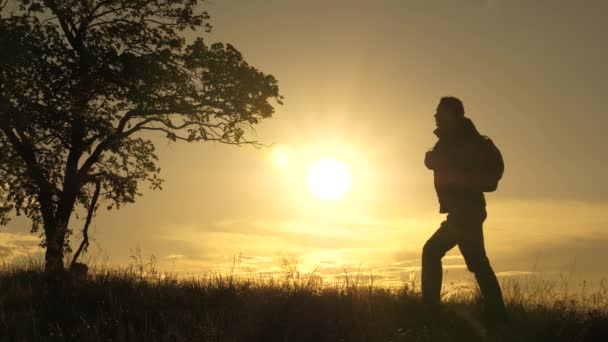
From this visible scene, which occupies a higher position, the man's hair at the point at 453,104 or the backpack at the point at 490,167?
the man's hair at the point at 453,104

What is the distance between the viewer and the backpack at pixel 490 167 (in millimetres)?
8406

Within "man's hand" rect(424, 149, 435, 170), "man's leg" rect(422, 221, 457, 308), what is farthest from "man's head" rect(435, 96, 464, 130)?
"man's leg" rect(422, 221, 457, 308)

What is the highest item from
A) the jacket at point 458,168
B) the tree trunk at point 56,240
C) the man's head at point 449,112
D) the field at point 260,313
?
the man's head at point 449,112

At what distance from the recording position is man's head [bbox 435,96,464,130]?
857 cm

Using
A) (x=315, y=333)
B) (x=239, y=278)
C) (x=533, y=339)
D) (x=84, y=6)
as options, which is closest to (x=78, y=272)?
(x=239, y=278)

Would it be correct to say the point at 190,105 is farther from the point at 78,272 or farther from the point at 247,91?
the point at 78,272

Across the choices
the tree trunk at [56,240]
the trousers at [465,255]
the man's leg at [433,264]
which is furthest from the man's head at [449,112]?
the tree trunk at [56,240]

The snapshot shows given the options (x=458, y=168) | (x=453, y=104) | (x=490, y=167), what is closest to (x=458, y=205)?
(x=458, y=168)

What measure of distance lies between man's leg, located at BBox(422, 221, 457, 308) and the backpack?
80cm

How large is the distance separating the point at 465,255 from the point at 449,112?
2.04m

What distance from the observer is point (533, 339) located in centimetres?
772

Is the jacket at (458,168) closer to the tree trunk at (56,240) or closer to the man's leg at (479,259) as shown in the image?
the man's leg at (479,259)

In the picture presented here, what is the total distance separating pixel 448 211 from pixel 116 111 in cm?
1223

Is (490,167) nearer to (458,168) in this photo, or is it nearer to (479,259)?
(458,168)
